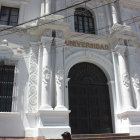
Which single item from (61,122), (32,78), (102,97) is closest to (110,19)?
(102,97)

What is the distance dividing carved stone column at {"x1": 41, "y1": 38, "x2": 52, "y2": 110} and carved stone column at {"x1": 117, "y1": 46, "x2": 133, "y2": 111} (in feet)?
13.2

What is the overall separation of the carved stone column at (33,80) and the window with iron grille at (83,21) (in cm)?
321

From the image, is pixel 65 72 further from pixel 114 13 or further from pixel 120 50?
pixel 114 13

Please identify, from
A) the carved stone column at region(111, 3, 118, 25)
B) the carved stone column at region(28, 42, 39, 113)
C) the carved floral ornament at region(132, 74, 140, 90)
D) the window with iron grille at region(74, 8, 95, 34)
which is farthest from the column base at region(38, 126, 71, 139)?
the carved stone column at region(111, 3, 118, 25)

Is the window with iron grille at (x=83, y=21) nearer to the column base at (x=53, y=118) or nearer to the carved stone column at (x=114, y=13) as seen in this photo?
the carved stone column at (x=114, y=13)

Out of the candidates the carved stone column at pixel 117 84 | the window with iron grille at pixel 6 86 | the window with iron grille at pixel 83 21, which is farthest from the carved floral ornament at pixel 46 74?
the carved stone column at pixel 117 84

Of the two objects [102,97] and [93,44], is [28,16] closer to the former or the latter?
[93,44]

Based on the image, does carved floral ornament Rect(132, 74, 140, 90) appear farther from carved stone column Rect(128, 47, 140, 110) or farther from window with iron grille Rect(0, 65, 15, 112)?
window with iron grille Rect(0, 65, 15, 112)

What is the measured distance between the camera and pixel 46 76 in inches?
383

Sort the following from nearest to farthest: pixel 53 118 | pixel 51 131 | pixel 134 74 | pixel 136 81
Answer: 1. pixel 51 131
2. pixel 53 118
3. pixel 136 81
4. pixel 134 74

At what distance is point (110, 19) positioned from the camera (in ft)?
42.4

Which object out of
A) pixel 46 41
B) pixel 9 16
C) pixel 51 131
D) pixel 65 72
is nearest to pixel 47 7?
pixel 9 16

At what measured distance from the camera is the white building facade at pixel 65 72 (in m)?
9.35

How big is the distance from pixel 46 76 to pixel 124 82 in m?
4.25
